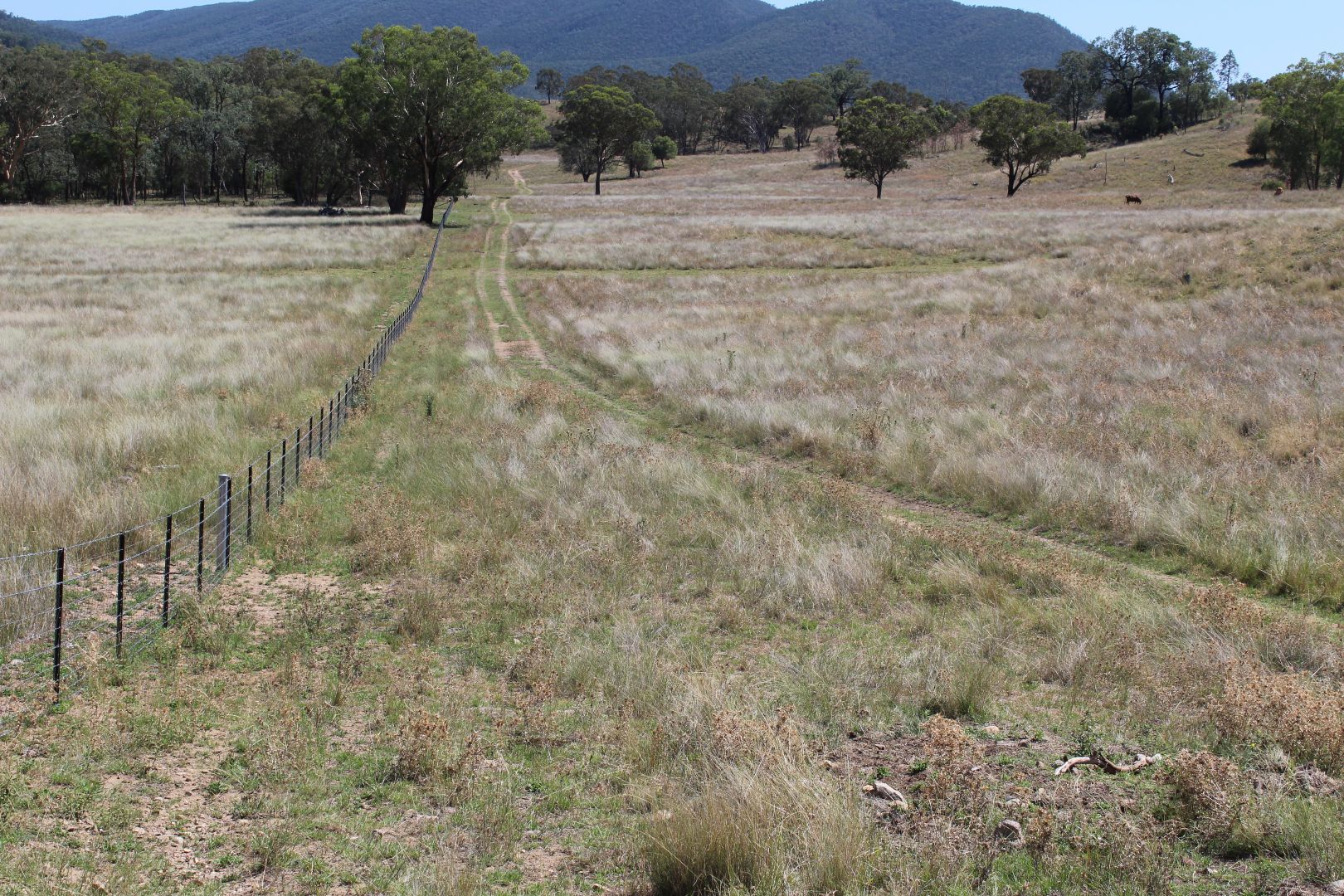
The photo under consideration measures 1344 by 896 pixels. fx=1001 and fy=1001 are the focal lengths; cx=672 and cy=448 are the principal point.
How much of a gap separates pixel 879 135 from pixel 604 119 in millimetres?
24686

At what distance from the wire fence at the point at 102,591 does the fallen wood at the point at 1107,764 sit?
643 cm

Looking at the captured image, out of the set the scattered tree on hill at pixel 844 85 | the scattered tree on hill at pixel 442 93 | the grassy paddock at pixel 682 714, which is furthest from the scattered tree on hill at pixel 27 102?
the scattered tree on hill at pixel 844 85

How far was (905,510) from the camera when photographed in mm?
12352

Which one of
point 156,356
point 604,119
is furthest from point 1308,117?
point 156,356

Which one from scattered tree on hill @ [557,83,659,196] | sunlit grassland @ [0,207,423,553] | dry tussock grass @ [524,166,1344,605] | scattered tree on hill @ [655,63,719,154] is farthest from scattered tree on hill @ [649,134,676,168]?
dry tussock grass @ [524,166,1344,605]

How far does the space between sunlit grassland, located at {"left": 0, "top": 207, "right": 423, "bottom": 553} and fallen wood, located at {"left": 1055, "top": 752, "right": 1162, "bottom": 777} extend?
9268 millimetres

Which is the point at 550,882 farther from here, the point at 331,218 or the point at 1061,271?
the point at 331,218

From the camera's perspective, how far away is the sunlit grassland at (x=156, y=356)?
38.3 ft

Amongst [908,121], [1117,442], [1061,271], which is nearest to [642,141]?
[908,121]

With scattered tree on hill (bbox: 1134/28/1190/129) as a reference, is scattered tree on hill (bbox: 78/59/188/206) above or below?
below

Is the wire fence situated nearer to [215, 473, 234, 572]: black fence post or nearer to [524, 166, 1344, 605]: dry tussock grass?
[215, 473, 234, 572]: black fence post

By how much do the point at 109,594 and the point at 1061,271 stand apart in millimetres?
33792

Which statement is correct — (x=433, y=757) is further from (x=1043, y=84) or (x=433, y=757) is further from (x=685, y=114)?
(x=1043, y=84)

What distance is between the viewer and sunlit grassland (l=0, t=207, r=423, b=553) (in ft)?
38.3
